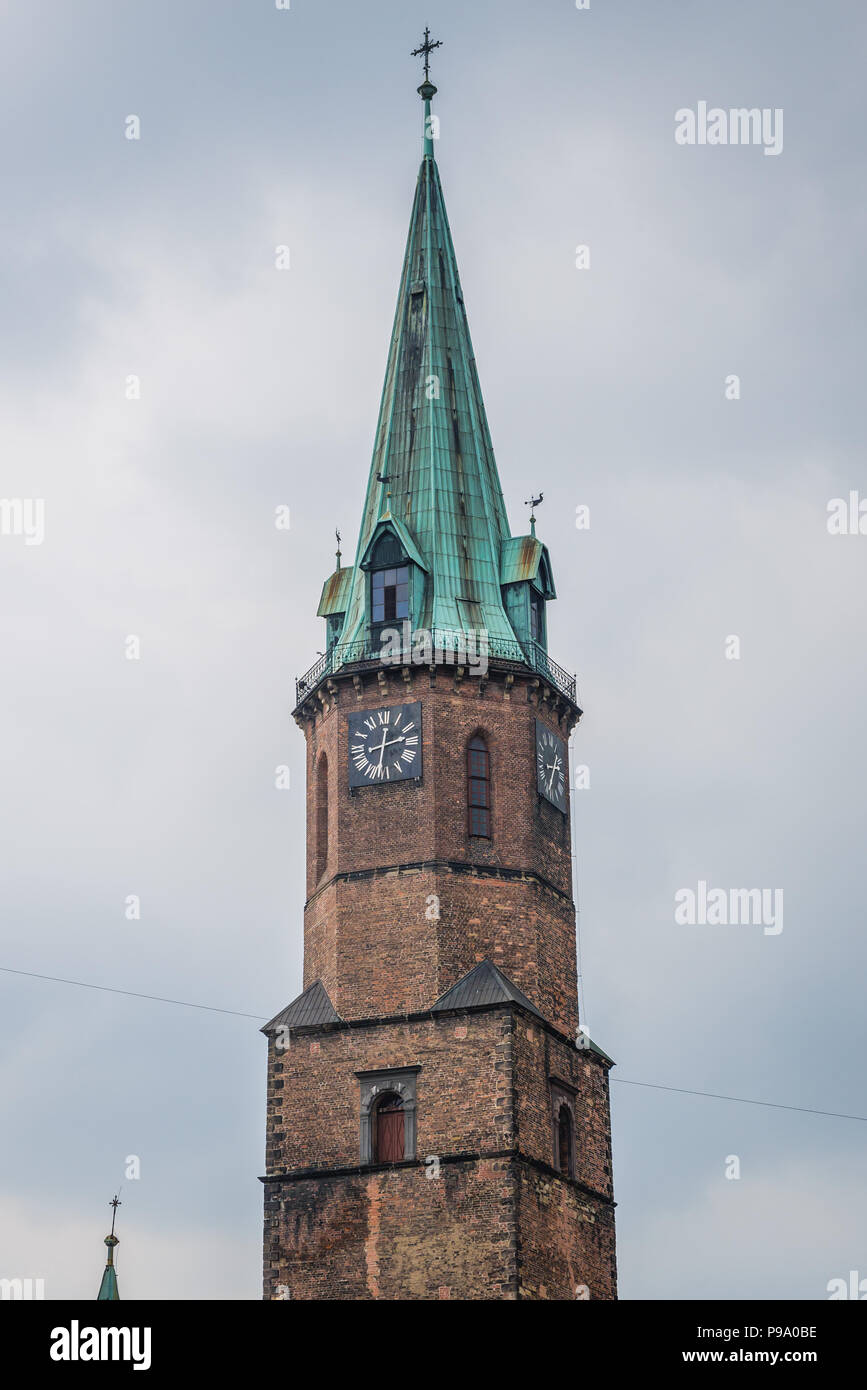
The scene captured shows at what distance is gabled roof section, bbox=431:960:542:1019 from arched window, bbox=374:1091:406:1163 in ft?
8.46

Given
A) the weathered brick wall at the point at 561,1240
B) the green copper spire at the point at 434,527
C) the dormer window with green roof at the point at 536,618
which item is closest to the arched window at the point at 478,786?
the green copper spire at the point at 434,527

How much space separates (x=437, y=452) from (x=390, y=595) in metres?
5.30

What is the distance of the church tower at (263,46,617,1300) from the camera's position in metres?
56.2

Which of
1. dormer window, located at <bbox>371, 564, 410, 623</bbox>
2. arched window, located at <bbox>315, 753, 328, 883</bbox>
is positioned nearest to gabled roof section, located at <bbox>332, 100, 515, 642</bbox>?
dormer window, located at <bbox>371, 564, 410, 623</bbox>

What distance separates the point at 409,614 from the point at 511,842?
7.36m

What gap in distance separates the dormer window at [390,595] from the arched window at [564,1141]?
1476 centimetres

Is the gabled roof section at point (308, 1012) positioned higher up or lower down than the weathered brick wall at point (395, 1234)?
higher up

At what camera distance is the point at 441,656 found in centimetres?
6259

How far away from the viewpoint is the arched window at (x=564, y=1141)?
58906mm

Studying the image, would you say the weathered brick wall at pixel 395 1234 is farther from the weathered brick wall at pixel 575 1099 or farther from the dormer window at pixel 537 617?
the dormer window at pixel 537 617
